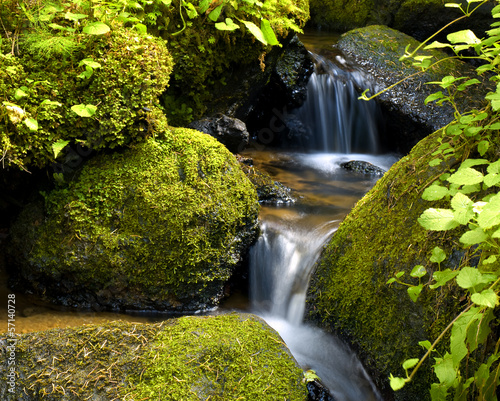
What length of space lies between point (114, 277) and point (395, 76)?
6.71m

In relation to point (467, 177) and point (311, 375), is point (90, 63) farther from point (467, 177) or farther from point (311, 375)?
point (311, 375)

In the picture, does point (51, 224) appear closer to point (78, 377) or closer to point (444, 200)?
point (78, 377)

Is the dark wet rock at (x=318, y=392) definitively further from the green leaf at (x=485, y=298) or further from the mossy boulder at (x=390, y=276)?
the green leaf at (x=485, y=298)

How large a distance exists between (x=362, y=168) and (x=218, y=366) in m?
4.82

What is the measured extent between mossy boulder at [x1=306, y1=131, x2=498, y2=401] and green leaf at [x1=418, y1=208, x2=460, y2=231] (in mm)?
782

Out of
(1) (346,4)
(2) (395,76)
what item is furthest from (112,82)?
(1) (346,4)

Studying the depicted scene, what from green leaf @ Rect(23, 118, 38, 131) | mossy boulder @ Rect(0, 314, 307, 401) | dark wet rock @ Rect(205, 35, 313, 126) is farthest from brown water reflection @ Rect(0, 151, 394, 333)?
green leaf @ Rect(23, 118, 38, 131)

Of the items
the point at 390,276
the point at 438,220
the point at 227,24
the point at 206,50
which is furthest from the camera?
the point at 206,50

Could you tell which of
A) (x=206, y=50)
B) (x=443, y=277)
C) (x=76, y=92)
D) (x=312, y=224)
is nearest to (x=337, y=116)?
(x=206, y=50)

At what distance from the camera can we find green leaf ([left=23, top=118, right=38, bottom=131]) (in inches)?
122

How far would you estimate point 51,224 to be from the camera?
3.61m

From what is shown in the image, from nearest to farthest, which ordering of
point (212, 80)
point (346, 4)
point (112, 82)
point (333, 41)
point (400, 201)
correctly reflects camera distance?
1. point (400, 201)
2. point (112, 82)
3. point (212, 80)
4. point (333, 41)
5. point (346, 4)

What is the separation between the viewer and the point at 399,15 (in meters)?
9.98

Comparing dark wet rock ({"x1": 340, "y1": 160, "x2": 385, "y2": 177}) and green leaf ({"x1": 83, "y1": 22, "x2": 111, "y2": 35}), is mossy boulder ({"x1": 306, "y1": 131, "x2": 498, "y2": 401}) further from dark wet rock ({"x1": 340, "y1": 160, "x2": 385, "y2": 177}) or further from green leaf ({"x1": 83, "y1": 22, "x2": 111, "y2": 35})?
dark wet rock ({"x1": 340, "y1": 160, "x2": 385, "y2": 177})
